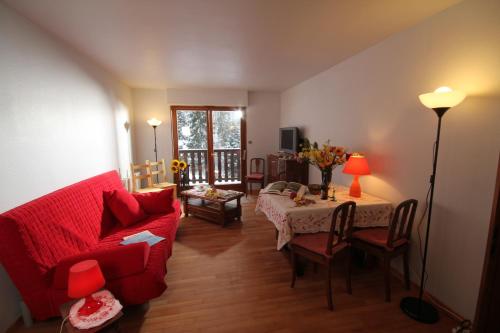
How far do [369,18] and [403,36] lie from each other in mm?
507

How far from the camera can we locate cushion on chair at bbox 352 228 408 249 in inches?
76.3

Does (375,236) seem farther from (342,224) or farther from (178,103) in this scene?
(178,103)

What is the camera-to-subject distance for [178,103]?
491 centimetres

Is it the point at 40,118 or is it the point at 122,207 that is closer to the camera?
the point at 40,118

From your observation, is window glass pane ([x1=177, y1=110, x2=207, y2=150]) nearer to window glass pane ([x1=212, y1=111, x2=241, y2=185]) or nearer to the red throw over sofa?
window glass pane ([x1=212, y1=111, x2=241, y2=185])

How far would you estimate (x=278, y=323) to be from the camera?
5.53 feet

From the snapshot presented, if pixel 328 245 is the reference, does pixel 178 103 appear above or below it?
above

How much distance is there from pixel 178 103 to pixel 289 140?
261cm

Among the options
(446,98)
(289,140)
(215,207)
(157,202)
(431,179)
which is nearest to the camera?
(446,98)

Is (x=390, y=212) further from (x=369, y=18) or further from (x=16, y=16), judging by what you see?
(x=16, y=16)

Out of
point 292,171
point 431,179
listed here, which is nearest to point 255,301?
point 431,179

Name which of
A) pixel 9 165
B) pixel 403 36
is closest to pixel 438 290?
pixel 403 36

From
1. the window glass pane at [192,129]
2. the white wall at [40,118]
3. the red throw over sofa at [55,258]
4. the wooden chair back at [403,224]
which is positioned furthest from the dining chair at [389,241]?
the window glass pane at [192,129]

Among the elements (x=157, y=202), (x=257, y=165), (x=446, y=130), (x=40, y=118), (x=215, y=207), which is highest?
(x=40, y=118)
